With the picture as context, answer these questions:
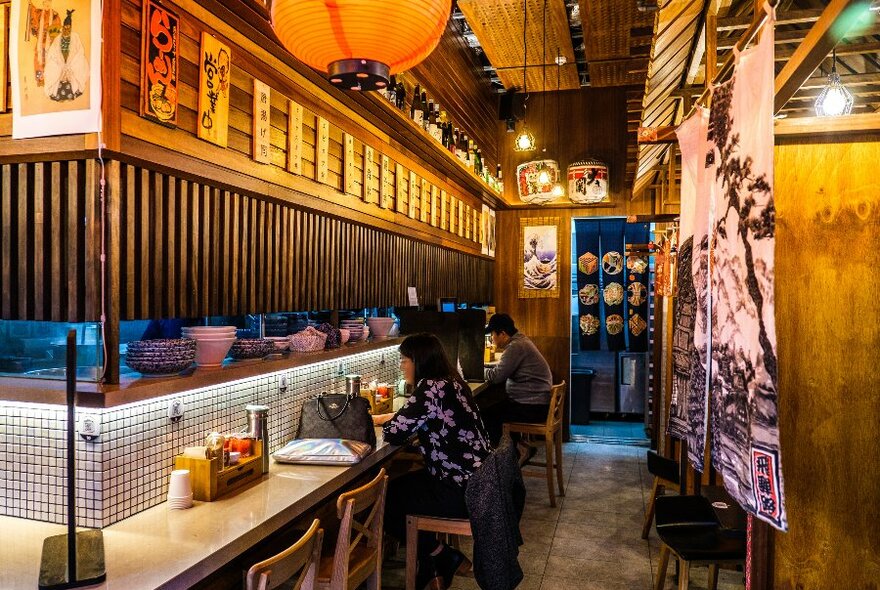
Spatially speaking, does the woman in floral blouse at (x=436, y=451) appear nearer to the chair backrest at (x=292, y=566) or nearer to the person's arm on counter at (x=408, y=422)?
the person's arm on counter at (x=408, y=422)

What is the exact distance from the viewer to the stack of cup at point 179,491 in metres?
2.71

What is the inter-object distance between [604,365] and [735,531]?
23.4ft

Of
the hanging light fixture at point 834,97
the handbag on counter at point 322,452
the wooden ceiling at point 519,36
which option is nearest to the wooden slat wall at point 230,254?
the handbag on counter at point 322,452

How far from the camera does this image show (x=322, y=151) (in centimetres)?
399

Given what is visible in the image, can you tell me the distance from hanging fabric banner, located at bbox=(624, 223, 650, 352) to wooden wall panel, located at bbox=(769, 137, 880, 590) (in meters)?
7.17

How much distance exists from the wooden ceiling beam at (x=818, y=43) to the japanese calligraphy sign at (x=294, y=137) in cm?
245

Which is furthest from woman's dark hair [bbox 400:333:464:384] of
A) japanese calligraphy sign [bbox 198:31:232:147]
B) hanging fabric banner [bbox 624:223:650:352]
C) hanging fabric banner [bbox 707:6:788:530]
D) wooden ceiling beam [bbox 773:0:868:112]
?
hanging fabric banner [bbox 624:223:650:352]

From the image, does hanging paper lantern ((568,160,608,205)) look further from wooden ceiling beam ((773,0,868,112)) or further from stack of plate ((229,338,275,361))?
wooden ceiling beam ((773,0,868,112))

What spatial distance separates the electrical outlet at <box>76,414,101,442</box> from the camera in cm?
248

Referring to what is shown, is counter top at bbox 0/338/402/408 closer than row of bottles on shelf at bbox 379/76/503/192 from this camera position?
Yes

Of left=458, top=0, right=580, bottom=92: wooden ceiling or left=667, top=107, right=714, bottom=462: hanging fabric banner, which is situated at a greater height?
left=458, top=0, right=580, bottom=92: wooden ceiling

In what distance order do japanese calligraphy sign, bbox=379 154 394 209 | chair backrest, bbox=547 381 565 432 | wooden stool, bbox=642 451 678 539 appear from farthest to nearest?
chair backrest, bbox=547 381 565 432
japanese calligraphy sign, bbox=379 154 394 209
wooden stool, bbox=642 451 678 539

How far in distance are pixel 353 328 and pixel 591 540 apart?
8.41 ft

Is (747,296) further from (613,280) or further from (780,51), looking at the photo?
(613,280)
